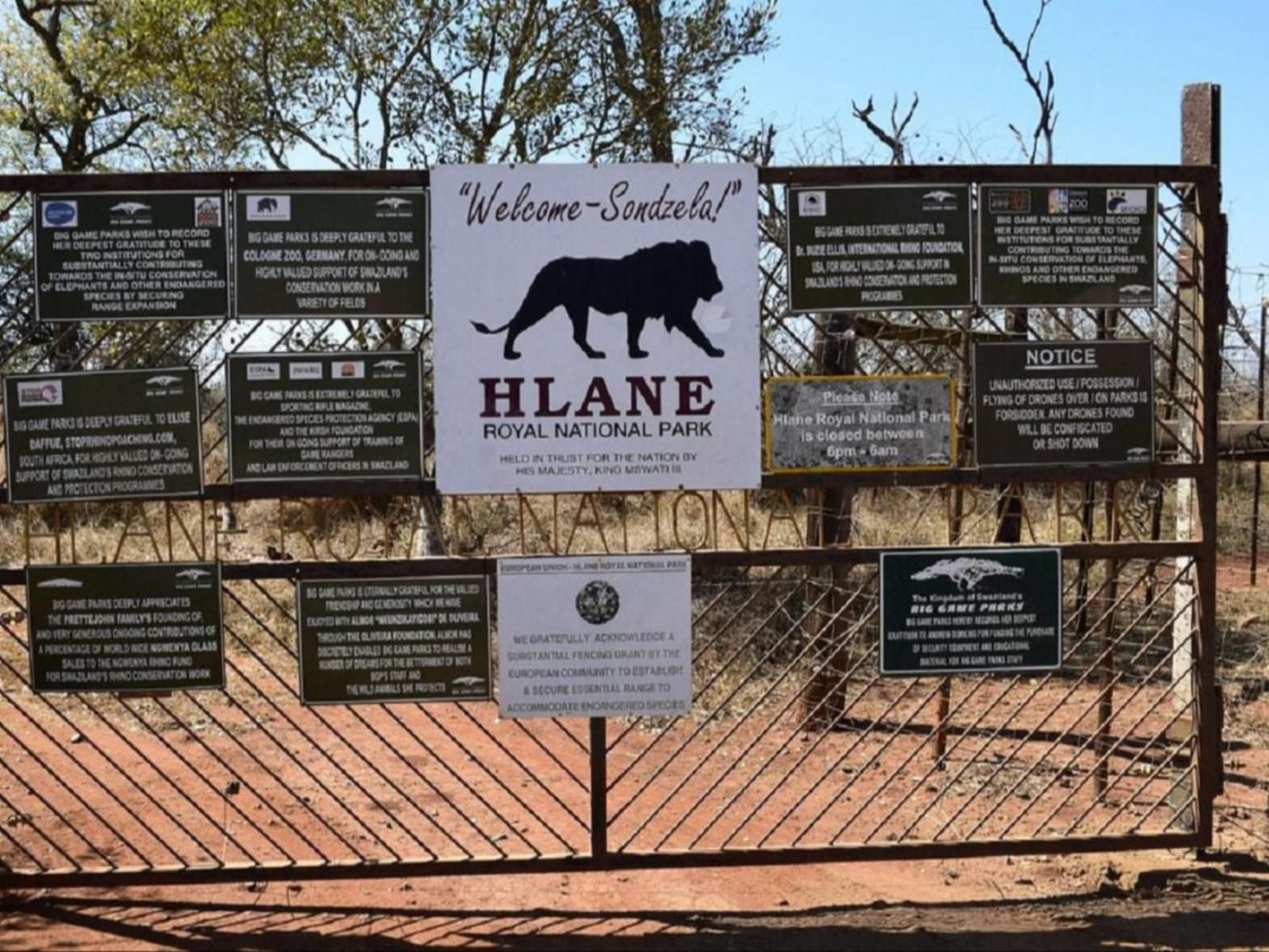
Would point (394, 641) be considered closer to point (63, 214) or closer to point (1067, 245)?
point (63, 214)

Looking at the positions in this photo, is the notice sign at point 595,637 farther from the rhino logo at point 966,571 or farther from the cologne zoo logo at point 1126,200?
the cologne zoo logo at point 1126,200

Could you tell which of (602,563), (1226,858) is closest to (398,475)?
(602,563)

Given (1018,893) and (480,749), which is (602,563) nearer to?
(1018,893)

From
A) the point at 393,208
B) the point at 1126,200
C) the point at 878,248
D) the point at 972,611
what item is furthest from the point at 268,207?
the point at 1126,200

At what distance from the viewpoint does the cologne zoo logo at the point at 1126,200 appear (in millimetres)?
5078

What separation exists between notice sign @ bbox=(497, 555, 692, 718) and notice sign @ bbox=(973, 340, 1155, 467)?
1.41 meters

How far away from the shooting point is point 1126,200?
5078 mm

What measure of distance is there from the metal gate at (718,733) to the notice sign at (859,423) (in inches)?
3.2

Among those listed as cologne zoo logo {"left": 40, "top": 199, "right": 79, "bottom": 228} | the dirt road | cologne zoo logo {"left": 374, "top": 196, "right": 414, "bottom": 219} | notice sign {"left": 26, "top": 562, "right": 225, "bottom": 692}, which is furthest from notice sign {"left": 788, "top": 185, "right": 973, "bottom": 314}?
cologne zoo logo {"left": 40, "top": 199, "right": 79, "bottom": 228}

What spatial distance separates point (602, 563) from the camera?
4.92m

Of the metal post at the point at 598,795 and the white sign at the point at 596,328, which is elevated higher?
the white sign at the point at 596,328

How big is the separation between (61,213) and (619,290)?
2151 mm

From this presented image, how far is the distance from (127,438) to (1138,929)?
4.27m

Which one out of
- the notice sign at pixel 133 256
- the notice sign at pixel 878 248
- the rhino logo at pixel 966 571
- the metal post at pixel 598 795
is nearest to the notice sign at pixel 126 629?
the notice sign at pixel 133 256
